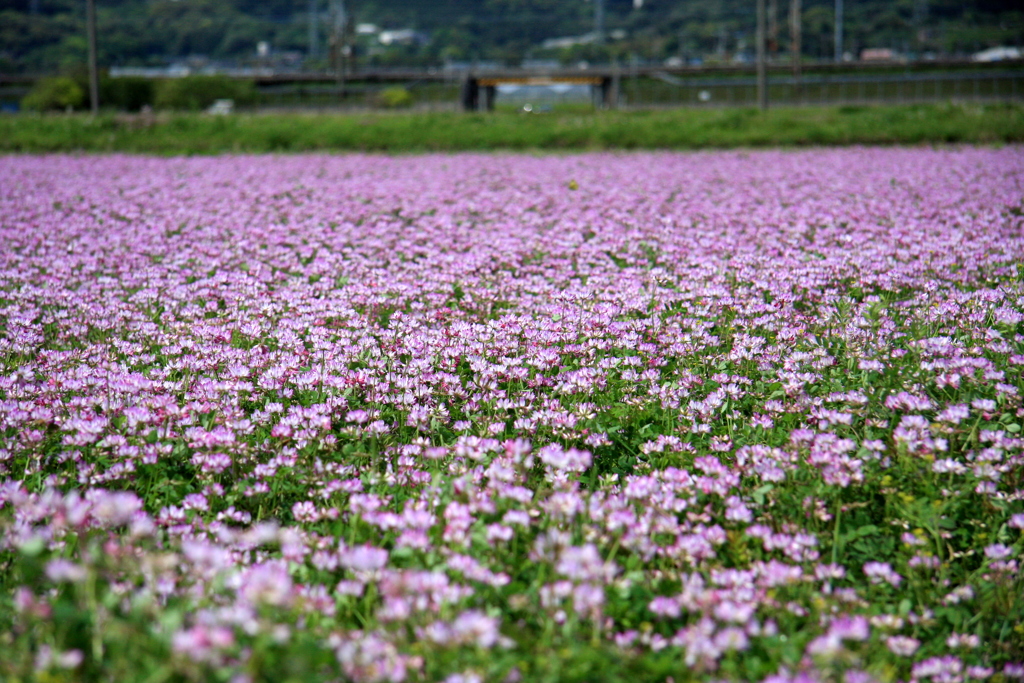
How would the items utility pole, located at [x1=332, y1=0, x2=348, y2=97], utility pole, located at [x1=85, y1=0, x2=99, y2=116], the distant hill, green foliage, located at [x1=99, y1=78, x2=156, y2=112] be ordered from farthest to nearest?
the distant hill, utility pole, located at [x1=332, y1=0, x2=348, y2=97], green foliage, located at [x1=99, y1=78, x2=156, y2=112], utility pole, located at [x1=85, y1=0, x2=99, y2=116]

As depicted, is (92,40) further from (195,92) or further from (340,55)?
(340,55)

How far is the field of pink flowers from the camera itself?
7.07 feet

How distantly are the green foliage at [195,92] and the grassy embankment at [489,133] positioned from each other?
18699 mm

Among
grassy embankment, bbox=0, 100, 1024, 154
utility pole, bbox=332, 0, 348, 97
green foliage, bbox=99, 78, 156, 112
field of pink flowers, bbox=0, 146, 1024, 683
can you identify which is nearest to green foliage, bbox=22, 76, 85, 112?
green foliage, bbox=99, 78, 156, 112

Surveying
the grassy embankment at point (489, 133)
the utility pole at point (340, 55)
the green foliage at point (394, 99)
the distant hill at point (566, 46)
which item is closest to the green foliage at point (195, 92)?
the utility pole at point (340, 55)

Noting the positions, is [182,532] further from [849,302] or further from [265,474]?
[849,302]

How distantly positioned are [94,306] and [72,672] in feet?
14.9

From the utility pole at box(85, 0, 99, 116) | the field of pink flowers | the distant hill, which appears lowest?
the field of pink flowers

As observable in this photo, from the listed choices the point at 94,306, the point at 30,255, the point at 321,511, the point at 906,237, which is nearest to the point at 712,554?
the point at 321,511

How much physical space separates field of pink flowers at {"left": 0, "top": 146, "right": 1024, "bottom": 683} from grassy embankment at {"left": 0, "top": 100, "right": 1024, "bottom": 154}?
44.0ft

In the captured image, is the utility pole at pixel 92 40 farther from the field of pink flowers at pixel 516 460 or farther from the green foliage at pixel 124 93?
the field of pink flowers at pixel 516 460

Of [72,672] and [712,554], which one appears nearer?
[72,672]

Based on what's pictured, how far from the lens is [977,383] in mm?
3785

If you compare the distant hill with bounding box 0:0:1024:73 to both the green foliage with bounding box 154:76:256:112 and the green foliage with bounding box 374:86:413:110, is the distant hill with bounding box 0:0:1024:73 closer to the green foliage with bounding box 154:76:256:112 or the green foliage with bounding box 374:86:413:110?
the green foliage with bounding box 374:86:413:110
